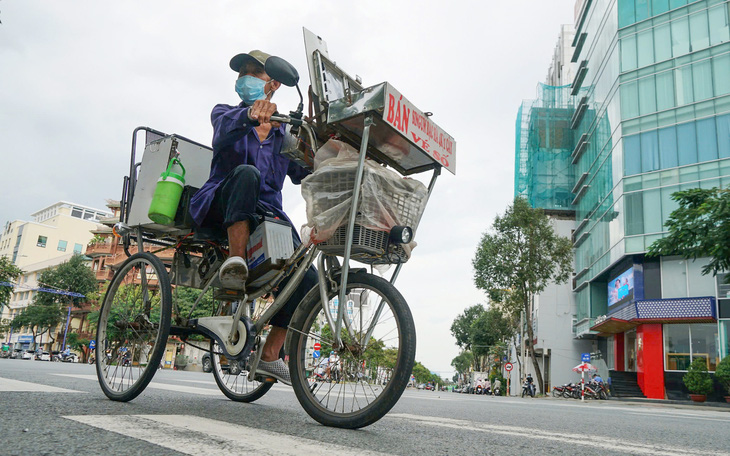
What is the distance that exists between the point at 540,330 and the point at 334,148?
4502 cm

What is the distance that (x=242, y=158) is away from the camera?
11.2 feet

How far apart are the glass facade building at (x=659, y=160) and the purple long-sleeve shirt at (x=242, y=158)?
25565mm

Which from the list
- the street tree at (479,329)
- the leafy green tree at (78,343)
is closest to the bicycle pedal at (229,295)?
the street tree at (479,329)

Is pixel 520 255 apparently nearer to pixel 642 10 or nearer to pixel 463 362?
pixel 642 10

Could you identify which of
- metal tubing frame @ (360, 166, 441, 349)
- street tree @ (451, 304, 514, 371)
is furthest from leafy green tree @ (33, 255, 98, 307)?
metal tubing frame @ (360, 166, 441, 349)

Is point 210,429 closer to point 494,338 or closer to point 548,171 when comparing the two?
point 548,171

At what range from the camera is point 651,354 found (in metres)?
26.6

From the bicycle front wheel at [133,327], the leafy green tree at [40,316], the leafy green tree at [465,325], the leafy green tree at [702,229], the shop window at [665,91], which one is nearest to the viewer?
the bicycle front wheel at [133,327]

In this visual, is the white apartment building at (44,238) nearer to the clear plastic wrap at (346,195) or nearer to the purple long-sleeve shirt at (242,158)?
the purple long-sleeve shirt at (242,158)

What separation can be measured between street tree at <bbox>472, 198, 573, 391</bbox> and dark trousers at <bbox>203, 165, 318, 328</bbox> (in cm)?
2710

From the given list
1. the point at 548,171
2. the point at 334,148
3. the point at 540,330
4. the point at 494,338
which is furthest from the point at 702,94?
the point at 494,338

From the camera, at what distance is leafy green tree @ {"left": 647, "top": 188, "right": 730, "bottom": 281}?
27.6 feet

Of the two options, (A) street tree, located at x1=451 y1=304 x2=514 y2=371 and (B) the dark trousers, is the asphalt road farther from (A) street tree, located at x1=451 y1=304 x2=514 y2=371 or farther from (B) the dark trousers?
(A) street tree, located at x1=451 y1=304 x2=514 y2=371

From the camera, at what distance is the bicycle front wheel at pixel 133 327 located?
10.4ft
